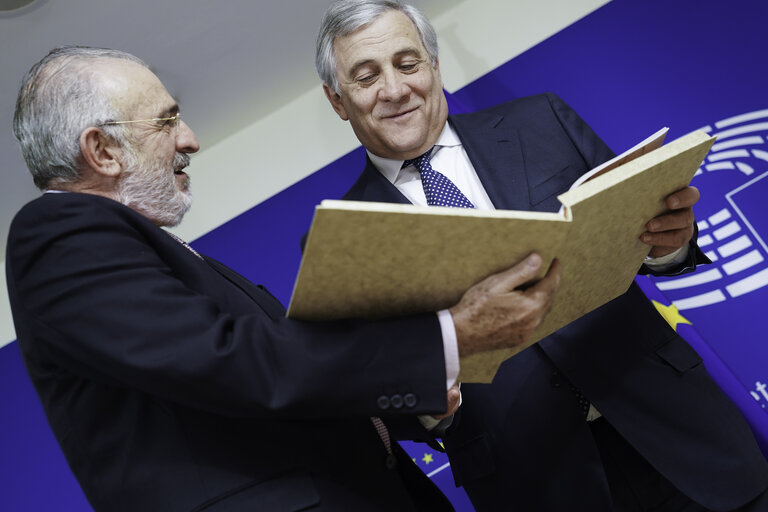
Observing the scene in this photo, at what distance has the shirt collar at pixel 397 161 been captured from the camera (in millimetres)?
2082

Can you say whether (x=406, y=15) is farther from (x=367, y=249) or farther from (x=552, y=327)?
(x=367, y=249)

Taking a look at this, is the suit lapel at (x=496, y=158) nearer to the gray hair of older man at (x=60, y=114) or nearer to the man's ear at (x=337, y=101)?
the man's ear at (x=337, y=101)

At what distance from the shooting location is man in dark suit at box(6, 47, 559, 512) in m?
1.17

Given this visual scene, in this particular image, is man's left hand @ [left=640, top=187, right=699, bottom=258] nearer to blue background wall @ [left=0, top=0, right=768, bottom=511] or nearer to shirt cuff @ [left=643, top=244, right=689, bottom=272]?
shirt cuff @ [left=643, top=244, right=689, bottom=272]

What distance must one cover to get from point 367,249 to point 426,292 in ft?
0.57

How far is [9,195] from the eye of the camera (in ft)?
11.8

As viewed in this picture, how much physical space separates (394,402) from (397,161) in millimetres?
1005

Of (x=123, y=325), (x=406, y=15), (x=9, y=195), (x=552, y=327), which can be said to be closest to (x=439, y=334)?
(x=552, y=327)

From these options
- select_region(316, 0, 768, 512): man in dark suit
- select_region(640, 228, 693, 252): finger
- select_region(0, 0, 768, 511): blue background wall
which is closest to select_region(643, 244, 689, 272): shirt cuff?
select_region(316, 0, 768, 512): man in dark suit

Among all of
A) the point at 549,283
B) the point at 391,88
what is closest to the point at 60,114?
the point at 391,88

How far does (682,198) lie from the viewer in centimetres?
147

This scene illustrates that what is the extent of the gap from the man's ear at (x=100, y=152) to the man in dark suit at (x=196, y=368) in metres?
0.23

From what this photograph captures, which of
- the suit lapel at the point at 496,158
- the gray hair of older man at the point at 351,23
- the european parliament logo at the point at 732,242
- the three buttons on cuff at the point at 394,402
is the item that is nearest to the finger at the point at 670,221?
the suit lapel at the point at 496,158

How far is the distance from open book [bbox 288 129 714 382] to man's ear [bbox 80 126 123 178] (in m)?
0.58
